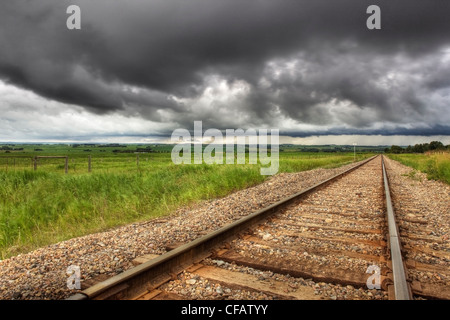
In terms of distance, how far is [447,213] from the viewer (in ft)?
20.6

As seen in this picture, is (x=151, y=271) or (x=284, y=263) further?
(x=284, y=263)

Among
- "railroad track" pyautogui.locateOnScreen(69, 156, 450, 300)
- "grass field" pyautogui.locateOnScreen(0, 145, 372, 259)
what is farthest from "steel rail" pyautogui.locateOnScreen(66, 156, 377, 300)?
"grass field" pyautogui.locateOnScreen(0, 145, 372, 259)

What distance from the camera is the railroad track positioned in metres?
2.44

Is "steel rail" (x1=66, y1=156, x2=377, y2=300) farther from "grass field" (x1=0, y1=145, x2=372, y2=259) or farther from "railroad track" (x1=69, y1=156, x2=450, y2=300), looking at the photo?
"grass field" (x1=0, y1=145, x2=372, y2=259)

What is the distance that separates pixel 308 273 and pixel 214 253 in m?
1.10

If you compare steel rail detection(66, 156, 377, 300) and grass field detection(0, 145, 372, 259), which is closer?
steel rail detection(66, 156, 377, 300)

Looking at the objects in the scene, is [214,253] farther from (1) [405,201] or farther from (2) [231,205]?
(1) [405,201]

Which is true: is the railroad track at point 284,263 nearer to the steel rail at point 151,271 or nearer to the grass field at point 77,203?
the steel rail at point 151,271

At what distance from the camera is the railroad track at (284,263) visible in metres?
2.44

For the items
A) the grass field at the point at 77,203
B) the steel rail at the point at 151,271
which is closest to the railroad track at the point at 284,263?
the steel rail at the point at 151,271

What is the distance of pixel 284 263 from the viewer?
3084 mm

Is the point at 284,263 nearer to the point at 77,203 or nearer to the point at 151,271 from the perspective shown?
the point at 151,271

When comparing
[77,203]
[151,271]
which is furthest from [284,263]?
[77,203]
